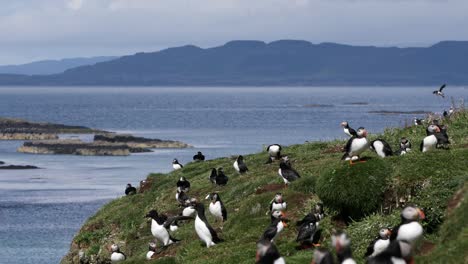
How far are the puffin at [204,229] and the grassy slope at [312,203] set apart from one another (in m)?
0.34

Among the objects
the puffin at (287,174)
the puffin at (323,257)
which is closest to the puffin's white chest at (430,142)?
the puffin at (287,174)

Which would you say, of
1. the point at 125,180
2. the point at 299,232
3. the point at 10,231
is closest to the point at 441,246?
the point at 299,232

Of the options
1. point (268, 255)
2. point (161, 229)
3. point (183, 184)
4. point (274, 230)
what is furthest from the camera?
point (183, 184)

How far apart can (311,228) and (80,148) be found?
4622 inches

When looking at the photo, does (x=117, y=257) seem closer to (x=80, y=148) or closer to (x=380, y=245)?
(x=380, y=245)

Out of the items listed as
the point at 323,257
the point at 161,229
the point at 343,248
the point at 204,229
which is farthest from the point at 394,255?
the point at 161,229

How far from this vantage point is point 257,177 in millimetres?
34594

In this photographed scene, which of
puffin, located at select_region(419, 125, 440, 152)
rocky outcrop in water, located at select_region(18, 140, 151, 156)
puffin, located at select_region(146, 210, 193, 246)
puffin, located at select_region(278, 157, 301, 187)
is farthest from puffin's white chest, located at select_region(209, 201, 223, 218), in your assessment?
rocky outcrop in water, located at select_region(18, 140, 151, 156)

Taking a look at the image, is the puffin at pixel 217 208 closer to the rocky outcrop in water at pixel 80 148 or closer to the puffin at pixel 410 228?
the puffin at pixel 410 228

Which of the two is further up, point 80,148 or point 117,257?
point 117,257

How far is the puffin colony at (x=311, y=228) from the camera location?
14.0 meters

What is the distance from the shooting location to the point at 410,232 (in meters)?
15.4

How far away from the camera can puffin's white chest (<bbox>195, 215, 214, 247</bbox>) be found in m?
23.5

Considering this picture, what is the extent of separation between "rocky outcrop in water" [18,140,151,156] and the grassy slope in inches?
3632
